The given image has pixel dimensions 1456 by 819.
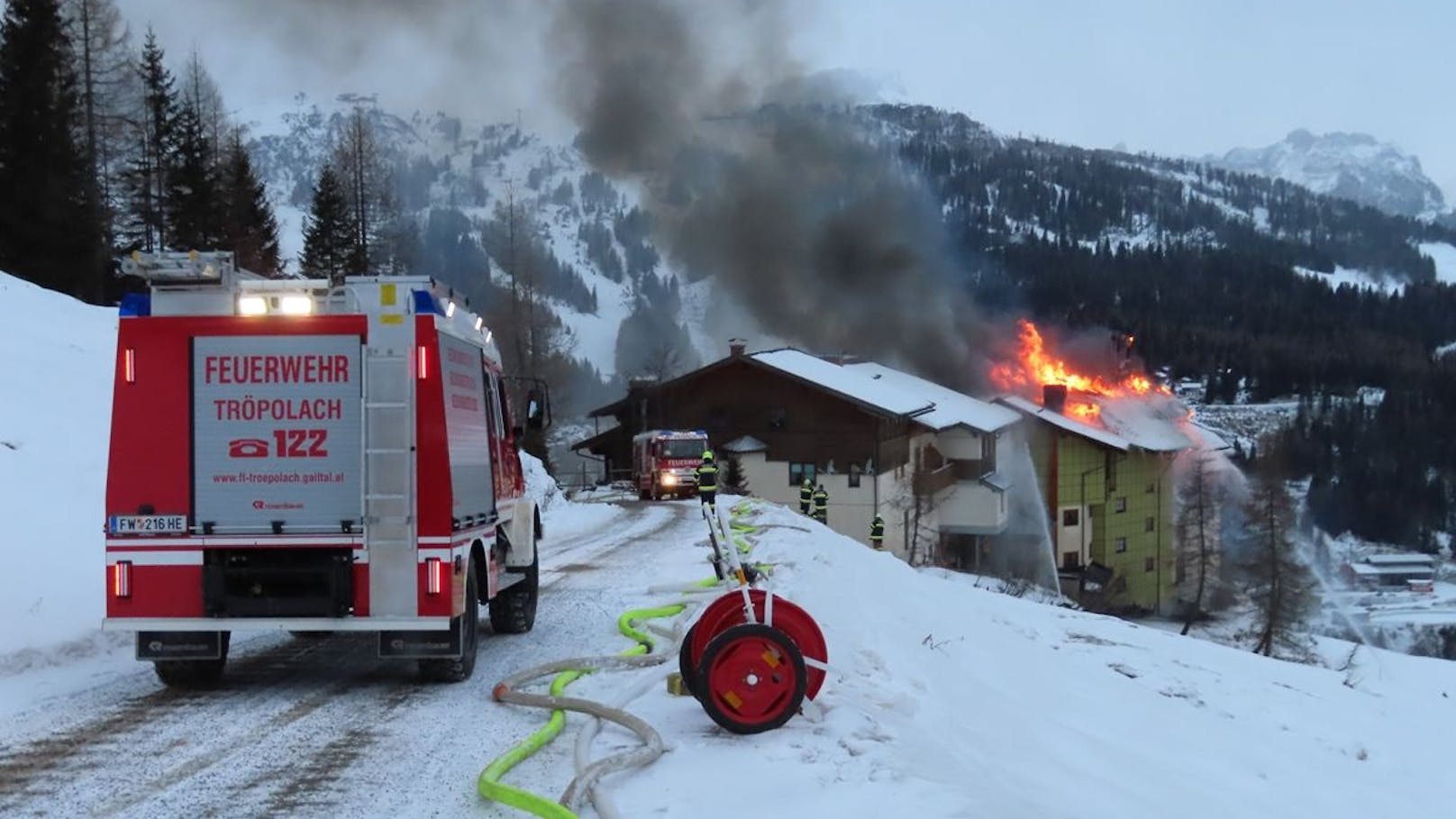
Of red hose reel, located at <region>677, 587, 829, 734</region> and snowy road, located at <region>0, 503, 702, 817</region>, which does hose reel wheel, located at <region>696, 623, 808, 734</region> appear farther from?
snowy road, located at <region>0, 503, 702, 817</region>

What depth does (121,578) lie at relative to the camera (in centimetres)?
715

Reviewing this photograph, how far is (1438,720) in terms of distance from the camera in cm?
1403

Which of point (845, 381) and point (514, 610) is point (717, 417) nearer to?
point (845, 381)

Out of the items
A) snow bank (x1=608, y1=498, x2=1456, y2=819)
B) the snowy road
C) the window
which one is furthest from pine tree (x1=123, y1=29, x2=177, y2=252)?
the snowy road

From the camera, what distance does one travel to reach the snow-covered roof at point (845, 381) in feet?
144

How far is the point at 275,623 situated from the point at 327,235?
4280 cm

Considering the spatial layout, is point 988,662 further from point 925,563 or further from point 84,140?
point 84,140

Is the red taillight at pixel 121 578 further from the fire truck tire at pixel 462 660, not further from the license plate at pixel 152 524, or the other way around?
the fire truck tire at pixel 462 660

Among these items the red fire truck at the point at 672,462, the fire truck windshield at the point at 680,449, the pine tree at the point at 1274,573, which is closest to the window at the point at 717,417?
the red fire truck at the point at 672,462

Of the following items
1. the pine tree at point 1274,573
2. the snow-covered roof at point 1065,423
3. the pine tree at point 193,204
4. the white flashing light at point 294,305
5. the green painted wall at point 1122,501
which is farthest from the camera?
the green painted wall at point 1122,501

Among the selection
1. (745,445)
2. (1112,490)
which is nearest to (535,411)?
(745,445)

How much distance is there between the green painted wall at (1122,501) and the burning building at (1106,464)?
0.17 feet

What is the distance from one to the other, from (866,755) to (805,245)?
146ft

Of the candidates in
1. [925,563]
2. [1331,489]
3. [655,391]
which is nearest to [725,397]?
[655,391]
